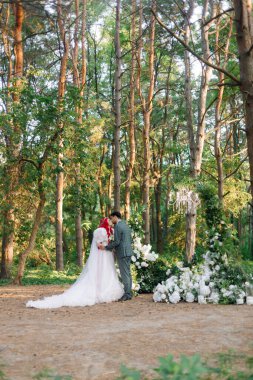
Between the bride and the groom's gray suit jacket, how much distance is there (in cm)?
23

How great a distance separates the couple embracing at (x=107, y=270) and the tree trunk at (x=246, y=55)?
23.4 ft

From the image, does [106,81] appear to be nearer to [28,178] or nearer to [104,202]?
[104,202]

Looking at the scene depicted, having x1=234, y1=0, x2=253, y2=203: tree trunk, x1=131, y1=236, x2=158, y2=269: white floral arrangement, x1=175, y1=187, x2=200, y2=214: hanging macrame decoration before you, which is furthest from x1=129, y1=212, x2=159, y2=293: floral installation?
x1=234, y1=0, x2=253, y2=203: tree trunk

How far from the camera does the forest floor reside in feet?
16.8

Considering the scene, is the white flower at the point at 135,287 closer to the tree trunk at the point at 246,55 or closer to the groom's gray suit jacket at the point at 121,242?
the groom's gray suit jacket at the point at 121,242

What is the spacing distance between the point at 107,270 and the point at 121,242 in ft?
2.29

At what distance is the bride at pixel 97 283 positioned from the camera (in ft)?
35.0

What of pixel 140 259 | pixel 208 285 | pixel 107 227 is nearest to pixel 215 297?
pixel 208 285

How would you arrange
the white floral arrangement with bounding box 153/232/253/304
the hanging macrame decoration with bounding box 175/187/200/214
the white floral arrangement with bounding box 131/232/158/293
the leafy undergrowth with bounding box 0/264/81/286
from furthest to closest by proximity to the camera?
the leafy undergrowth with bounding box 0/264/81/286
the hanging macrame decoration with bounding box 175/187/200/214
the white floral arrangement with bounding box 131/232/158/293
the white floral arrangement with bounding box 153/232/253/304

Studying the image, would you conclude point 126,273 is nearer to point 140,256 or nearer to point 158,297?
point 158,297

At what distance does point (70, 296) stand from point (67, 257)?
22.7m

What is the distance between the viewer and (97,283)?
37.0ft

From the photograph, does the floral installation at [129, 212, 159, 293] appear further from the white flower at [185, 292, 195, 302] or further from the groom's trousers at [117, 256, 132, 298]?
the white flower at [185, 292, 195, 302]

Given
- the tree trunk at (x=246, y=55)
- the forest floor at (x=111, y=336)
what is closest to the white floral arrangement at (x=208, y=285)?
the forest floor at (x=111, y=336)
